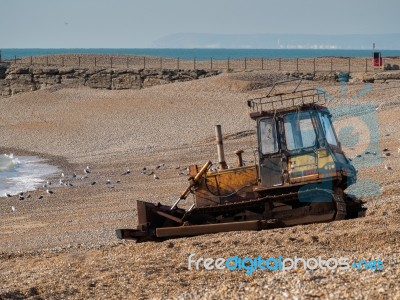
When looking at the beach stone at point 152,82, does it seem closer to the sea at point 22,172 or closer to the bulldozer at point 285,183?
the sea at point 22,172

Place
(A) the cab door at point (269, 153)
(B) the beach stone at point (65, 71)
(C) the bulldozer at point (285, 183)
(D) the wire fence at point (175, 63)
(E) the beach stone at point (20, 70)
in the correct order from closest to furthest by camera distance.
Answer: (C) the bulldozer at point (285, 183) < (A) the cab door at point (269, 153) < (B) the beach stone at point (65, 71) < (E) the beach stone at point (20, 70) < (D) the wire fence at point (175, 63)

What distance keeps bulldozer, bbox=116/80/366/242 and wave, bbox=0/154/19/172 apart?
19638mm

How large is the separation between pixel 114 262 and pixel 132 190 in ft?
39.8

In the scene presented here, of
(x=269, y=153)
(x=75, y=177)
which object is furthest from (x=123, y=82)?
(x=269, y=153)

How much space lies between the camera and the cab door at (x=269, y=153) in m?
14.9

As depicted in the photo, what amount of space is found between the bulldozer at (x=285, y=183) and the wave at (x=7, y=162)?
19638 millimetres

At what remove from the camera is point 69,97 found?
175ft

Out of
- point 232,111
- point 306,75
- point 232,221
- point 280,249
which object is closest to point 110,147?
point 232,111

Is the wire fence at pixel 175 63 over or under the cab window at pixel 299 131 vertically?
under

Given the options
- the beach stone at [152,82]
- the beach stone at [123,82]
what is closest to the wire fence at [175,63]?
the beach stone at [123,82]

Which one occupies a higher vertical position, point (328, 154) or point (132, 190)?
point (328, 154)

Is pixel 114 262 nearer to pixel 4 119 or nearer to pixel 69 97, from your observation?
pixel 4 119

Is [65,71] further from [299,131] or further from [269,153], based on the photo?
[299,131]

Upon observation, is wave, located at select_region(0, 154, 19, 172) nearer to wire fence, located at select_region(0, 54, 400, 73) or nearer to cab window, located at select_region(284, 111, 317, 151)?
cab window, located at select_region(284, 111, 317, 151)
